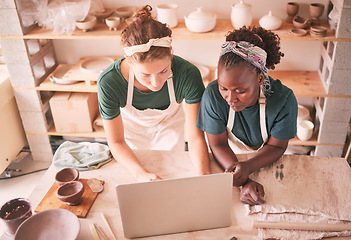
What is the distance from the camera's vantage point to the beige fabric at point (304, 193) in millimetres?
1211

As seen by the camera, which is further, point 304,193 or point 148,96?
point 148,96

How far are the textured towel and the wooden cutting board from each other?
→ 135 mm

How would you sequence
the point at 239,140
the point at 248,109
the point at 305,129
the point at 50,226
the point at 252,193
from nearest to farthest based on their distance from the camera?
the point at 50,226 → the point at 252,193 → the point at 248,109 → the point at 239,140 → the point at 305,129

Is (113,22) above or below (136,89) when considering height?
above

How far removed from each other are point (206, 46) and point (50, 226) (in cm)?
200

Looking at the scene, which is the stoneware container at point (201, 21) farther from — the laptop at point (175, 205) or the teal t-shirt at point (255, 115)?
the laptop at point (175, 205)

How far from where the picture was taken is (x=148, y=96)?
174cm

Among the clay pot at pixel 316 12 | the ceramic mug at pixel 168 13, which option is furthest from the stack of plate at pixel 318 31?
the ceramic mug at pixel 168 13

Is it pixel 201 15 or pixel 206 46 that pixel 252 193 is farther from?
pixel 206 46

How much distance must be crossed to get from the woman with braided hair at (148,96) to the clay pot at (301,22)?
3.52 ft

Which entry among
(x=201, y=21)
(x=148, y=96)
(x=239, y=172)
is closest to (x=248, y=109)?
(x=239, y=172)

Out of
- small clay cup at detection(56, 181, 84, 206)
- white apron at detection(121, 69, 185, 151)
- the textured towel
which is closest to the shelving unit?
white apron at detection(121, 69, 185, 151)

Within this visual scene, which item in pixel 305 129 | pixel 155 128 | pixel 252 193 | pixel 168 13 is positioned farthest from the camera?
pixel 305 129

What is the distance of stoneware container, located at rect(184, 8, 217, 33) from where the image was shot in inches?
92.6
